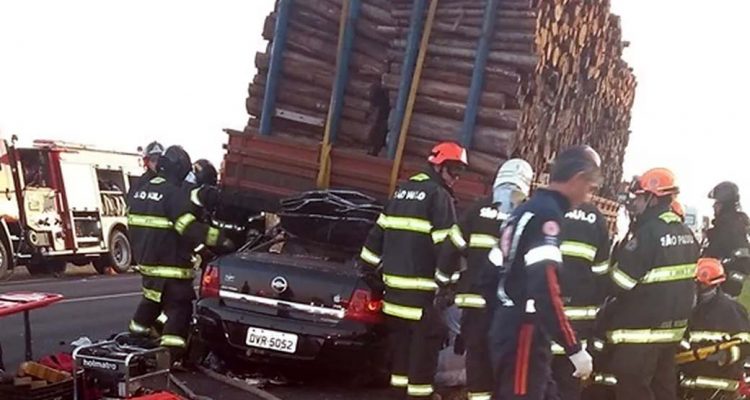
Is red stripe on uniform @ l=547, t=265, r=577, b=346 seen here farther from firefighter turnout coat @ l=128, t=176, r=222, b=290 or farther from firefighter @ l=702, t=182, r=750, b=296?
firefighter @ l=702, t=182, r=750, b=296

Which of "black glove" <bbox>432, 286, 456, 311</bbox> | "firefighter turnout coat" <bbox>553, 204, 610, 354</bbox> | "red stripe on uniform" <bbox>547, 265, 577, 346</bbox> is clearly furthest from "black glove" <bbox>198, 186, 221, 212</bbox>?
"red stripe on uniform" <bbox>547, 265, 577, 346</bbox>

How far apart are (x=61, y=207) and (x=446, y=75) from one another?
11451mm

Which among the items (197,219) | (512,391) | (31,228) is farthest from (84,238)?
(512,391)

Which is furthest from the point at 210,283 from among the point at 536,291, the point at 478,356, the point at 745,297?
the point at 745,297

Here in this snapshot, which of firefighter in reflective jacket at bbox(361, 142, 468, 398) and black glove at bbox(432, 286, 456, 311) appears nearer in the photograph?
firefighter in reflective jacket at bbox(361, 142, 468, 398)

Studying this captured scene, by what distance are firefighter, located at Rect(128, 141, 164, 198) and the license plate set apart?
60.9 inches

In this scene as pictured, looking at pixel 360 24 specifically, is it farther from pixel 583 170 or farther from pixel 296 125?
pixel 583 170

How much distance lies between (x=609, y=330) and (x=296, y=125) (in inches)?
167

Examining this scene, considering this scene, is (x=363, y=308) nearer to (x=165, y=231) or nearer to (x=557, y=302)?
(x=165, y=231)

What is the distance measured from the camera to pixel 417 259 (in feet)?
22.6

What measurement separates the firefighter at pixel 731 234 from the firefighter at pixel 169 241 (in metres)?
5.04

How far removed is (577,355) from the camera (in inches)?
188

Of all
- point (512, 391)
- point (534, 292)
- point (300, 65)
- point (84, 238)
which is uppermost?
point (300, 65)

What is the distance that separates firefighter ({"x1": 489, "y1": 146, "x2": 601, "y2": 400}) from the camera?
4.78 metres
